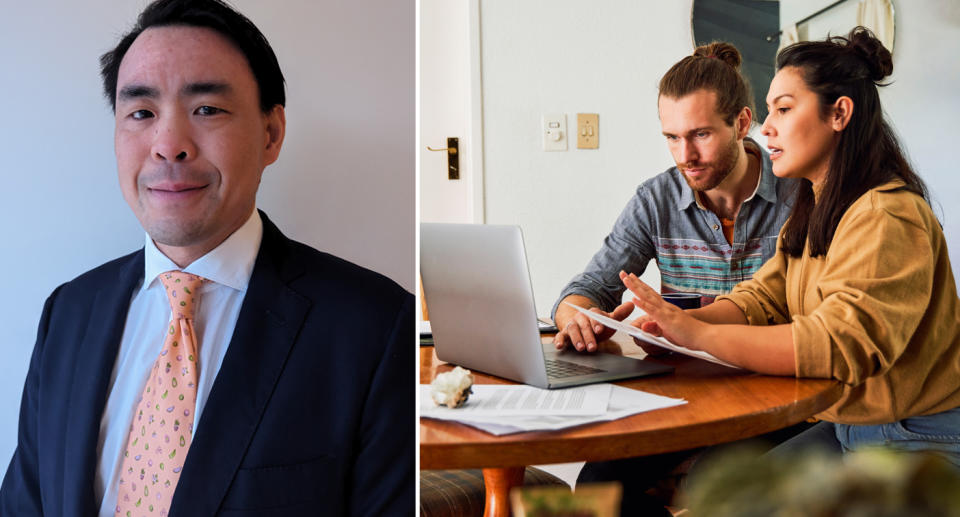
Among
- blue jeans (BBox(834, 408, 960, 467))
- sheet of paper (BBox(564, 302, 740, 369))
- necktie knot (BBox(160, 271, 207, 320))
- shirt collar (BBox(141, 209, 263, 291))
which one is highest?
shirt collar (BBox(141, 209, 263, 291))

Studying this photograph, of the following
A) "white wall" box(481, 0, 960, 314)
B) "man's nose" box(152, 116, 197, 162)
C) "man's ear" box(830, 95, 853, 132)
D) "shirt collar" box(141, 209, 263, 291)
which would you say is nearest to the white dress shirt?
"shirt collar" box(141, 209, 263, 291)

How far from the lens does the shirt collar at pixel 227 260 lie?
2.80ft

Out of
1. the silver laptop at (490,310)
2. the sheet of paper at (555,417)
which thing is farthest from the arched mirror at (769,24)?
the sheet of paper at (555,417)

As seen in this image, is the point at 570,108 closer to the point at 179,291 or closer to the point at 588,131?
the point at 588,131

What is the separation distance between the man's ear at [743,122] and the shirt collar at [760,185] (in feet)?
0.06

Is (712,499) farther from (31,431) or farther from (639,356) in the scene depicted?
(639,356)

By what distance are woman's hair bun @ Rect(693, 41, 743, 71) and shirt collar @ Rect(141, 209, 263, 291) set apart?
1.92m

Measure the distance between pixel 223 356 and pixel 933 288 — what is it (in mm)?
1372

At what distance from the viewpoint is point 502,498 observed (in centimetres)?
144

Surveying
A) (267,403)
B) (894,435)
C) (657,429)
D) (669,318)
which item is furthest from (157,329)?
(894,435)

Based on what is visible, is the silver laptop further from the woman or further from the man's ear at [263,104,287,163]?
the man's ear at [263,104,287,163]

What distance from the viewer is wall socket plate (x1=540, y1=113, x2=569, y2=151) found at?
2457 mm

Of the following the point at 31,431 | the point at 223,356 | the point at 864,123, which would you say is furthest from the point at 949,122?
the point at 31,431

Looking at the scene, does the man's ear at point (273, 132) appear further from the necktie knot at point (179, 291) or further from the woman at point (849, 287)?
the woman at point (849, 287)
